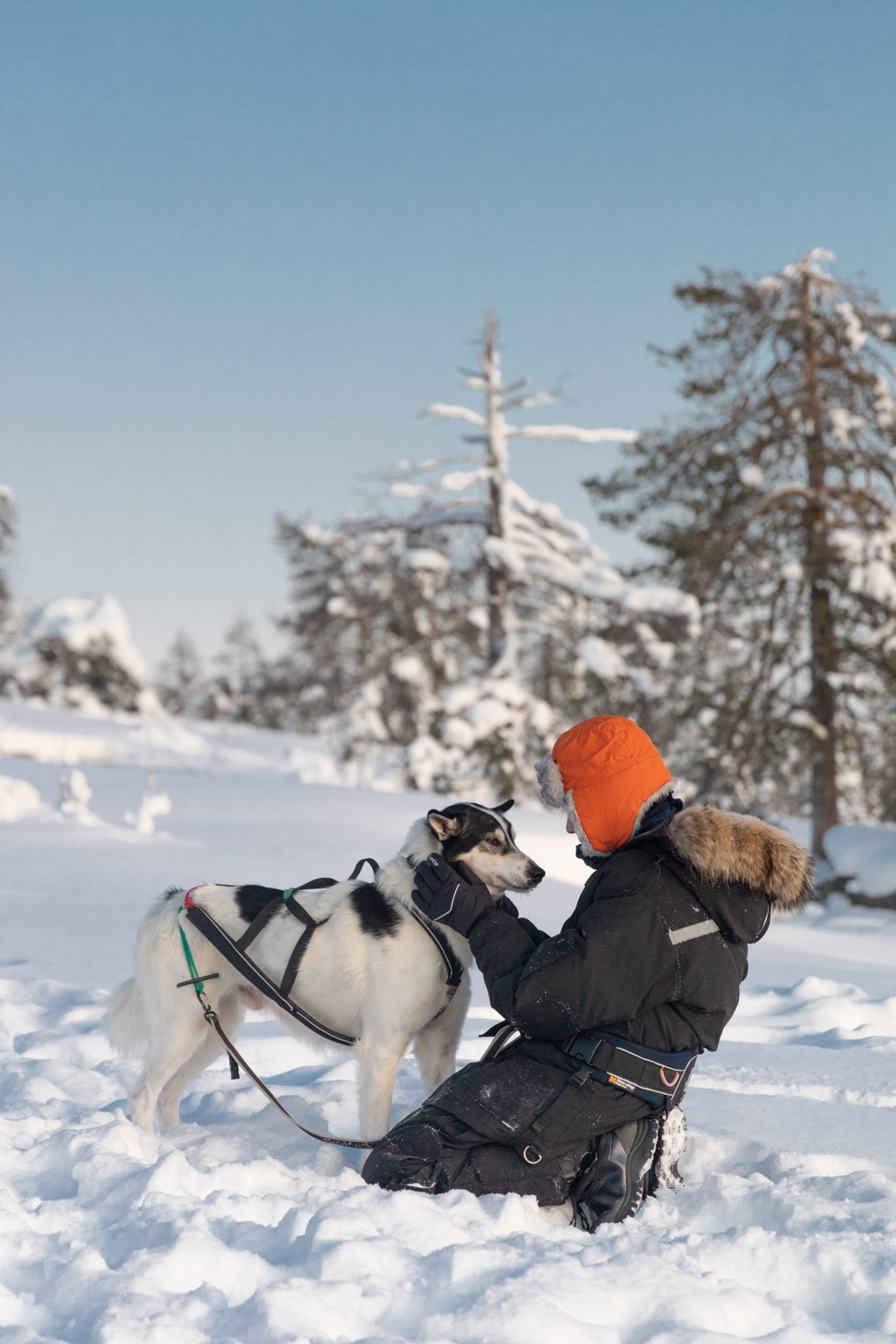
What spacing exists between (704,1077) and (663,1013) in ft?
5.61

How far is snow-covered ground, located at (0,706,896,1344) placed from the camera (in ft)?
6.66

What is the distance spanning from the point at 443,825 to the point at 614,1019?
3.17 ft

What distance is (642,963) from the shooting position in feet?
8.73

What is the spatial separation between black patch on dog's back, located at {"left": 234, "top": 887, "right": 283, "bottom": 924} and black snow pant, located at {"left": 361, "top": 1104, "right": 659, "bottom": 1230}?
0.97 meters

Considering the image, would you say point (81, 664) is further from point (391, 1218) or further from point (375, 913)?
point (391, 1218)

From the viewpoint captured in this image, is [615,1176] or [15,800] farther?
[15,800]

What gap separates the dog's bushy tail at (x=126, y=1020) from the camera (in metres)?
3.60

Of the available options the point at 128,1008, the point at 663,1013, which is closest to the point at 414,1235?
the point at 663,1013

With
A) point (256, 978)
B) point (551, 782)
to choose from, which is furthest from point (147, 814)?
point (551, 782)

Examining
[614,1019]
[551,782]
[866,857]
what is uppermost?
[551,782]

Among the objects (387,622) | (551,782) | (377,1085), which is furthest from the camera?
(387,622)

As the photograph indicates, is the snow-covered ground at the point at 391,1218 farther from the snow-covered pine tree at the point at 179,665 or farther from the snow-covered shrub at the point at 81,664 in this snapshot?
the snow-covered pine tree at the point at 179,665

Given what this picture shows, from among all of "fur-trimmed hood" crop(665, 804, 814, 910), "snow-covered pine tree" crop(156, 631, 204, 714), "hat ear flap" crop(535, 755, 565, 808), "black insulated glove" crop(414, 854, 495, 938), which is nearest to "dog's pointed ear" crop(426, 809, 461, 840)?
"black insulated glove" crop(414, 854, 495, 938)

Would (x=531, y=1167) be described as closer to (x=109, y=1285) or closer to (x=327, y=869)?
(x=109, y=1285)
